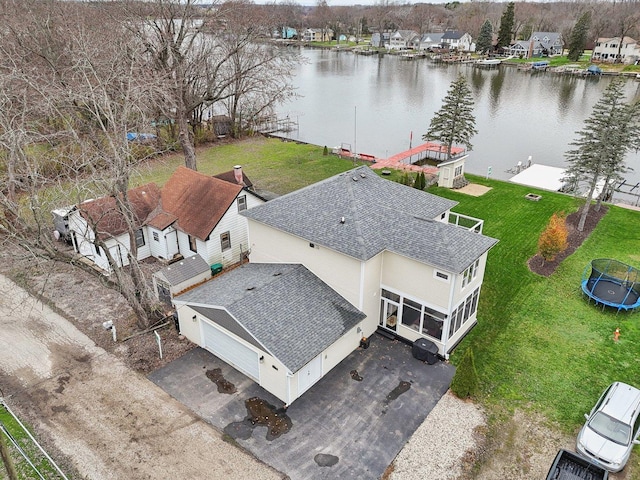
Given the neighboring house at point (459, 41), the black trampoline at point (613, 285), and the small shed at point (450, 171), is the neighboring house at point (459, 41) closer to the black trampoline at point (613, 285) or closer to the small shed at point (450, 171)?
the small shed at point (450, 171)

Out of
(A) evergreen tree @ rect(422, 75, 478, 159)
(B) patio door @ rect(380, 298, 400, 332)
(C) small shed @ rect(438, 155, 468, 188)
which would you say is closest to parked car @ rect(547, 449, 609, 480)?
(B) patio door @ rect(380, 298, 400, 332)

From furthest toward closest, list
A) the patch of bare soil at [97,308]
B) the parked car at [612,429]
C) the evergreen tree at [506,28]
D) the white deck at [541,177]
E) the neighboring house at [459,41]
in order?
the neighboring house at [459,41]
the evergreen tree at [506,28]
the white deck at [541,177]
the patch of bare soil at [97,308]
the parked car at [612,429]

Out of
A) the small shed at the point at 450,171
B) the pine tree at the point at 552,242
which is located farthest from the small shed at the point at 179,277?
the small shed at the point at 450,171

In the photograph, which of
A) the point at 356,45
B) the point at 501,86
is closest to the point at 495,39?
the point at 356,45

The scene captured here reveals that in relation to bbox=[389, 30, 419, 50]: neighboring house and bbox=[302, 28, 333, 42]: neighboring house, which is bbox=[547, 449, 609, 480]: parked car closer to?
bbox=[389, 30, 419, 50]: neighboring house

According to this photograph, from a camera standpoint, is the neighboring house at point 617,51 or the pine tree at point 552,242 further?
the neighboring house at point 617,51

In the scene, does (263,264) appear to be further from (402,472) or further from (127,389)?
(402,472)

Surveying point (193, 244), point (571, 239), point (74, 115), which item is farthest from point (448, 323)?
point (74, 115)
